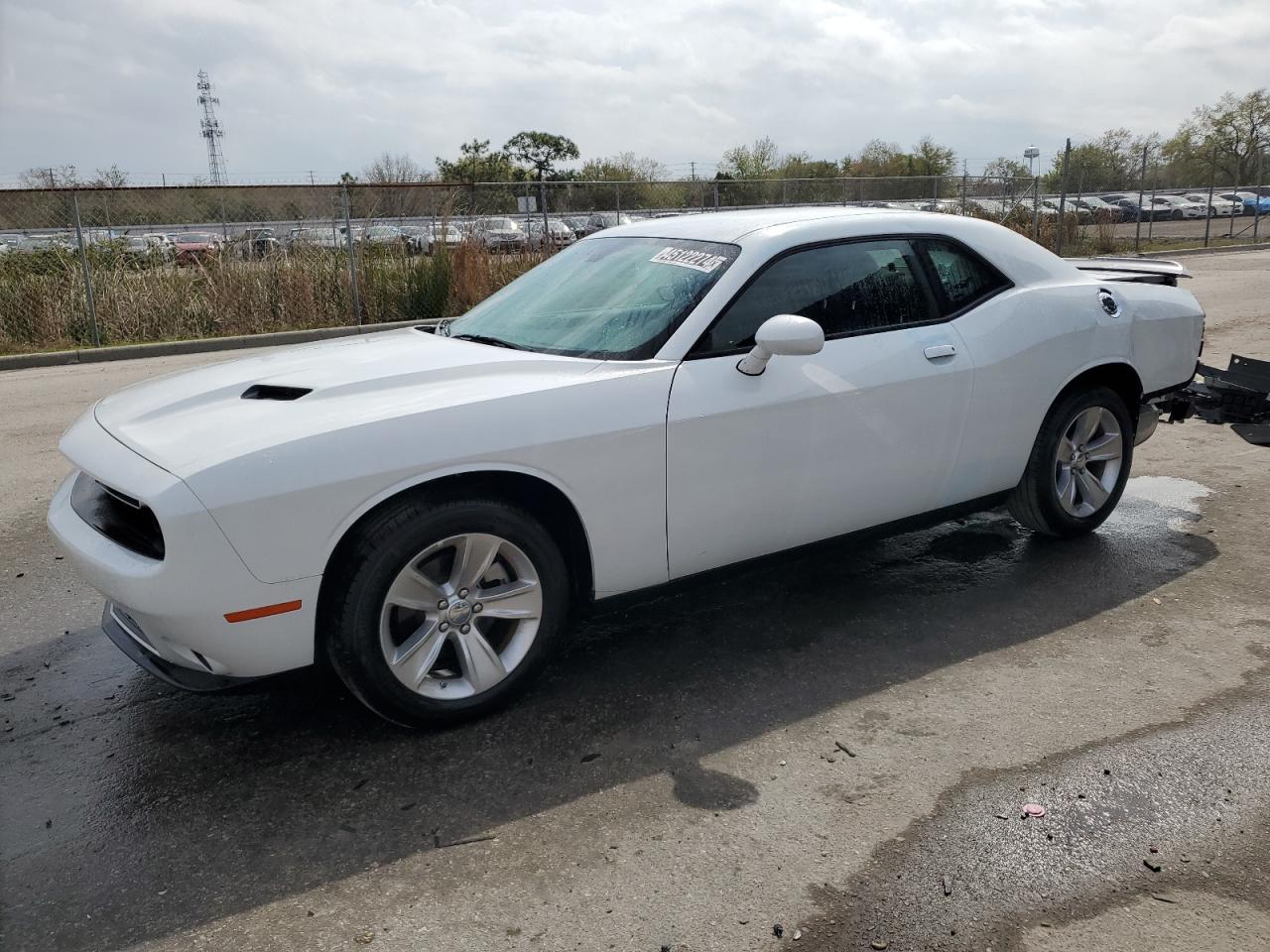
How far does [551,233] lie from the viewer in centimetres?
1762

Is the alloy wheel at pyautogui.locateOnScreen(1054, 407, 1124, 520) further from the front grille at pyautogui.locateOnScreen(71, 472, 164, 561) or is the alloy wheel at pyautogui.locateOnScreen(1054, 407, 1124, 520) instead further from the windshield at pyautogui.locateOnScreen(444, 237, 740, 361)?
the front grille at pyautogui.locateOnScreen(71, 472, 164, 561)

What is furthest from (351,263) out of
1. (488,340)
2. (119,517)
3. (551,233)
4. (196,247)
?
(119,517)

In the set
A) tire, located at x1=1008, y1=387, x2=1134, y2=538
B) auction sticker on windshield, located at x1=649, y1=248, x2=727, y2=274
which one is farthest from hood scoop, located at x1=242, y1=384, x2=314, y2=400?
tire, located at x1=1008, y1=387, x2=1134, y2=538

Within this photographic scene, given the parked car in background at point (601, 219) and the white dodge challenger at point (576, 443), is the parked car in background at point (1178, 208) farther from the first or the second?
the white dodge challenger at point (576, 443)

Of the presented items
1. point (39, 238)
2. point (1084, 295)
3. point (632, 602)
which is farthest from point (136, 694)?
point (39, 238)

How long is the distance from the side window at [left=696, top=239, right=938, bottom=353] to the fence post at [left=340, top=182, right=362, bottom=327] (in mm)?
12203

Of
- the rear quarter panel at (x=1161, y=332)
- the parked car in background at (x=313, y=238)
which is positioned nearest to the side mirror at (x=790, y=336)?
the rear quarter panel at (x=1161, y=332)

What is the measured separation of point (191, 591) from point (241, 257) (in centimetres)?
1348

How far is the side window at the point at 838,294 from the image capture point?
3.74 m

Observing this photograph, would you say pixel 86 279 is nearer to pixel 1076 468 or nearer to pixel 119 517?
pixel 119 517

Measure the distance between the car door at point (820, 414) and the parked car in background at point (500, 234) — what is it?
12.3 meters

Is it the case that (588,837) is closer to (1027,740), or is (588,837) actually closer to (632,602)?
(632,602)

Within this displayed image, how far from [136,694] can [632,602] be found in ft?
6.02

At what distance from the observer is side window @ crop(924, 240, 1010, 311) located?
171 inches
